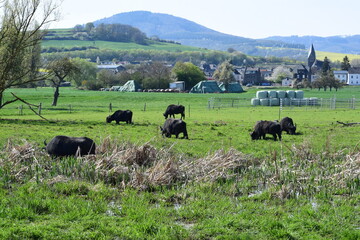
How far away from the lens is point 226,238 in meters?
7.37

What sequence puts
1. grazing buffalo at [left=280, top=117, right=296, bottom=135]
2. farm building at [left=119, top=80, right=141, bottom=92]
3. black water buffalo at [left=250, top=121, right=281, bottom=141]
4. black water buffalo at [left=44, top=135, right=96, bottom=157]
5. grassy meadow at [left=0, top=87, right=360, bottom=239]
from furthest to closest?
farm building at [left=119, top=80, right=141, bottom=92] < grazing buffalo at [left=280, top=117, right=296, bottom=135] < black water buffalo at [left=250, top=121, right=281, bottom=141] < black water buffalo at [left=44, top=135, right=96, bottom=157] < grassy meadow at [left=0, top=87, right=360, bottom=239]

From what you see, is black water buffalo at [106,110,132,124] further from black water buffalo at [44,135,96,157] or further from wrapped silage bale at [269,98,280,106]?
wrapped silage bale at [269,98,280,106]

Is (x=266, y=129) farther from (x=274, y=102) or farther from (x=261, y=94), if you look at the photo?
(x=261, y=94)

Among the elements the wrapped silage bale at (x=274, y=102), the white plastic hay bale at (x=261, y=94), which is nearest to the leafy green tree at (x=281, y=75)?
the white plastic hay bale at (x=261, y=94)

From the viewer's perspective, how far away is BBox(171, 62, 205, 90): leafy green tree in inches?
4869

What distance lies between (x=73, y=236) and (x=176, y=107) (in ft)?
104

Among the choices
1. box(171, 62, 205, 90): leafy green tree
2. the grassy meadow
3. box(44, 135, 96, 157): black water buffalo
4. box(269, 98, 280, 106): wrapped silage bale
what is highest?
box(171, 62, 205, 90): leafy green tree

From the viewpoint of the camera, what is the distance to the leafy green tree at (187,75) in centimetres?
12368

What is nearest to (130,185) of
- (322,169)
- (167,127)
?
(322,169)

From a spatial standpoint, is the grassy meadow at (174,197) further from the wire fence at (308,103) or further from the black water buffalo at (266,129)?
the wire fence at (308,103)

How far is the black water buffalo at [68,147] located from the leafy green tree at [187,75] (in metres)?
109

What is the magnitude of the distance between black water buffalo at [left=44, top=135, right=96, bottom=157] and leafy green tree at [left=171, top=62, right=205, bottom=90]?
109 metres

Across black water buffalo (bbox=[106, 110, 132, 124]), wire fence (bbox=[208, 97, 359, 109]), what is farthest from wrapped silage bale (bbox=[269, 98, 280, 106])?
black water buffalo (bbox=[106, 110, 132, 124])

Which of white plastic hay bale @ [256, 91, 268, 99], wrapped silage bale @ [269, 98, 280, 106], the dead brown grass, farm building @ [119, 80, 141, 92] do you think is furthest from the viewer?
farm building @ [119, 80, 141, 92]
